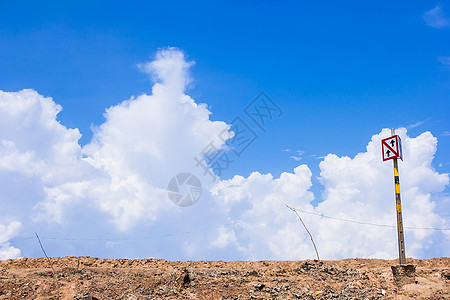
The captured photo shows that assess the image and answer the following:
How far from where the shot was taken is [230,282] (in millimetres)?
18609

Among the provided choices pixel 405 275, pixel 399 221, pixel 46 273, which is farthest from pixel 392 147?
pixel 46 273

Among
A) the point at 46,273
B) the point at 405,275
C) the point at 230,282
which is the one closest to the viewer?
the point at 405,275

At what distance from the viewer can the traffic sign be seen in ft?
59.5

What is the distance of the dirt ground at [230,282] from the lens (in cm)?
1714

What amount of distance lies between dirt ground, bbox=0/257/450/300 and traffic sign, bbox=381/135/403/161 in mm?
6162

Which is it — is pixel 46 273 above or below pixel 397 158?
below

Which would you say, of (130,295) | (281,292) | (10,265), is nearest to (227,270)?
(281,292)

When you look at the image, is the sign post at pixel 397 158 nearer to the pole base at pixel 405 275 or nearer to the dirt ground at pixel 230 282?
the pole base at pixel 405 275

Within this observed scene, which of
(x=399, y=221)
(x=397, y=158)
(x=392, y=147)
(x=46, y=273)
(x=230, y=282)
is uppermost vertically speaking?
(x=392, y=147)

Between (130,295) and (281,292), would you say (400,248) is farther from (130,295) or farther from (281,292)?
(130,295)

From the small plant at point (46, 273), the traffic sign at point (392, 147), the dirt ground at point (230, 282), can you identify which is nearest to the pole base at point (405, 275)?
the dirt ground at point (230, 282)

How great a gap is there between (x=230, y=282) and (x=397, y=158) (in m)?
10.5

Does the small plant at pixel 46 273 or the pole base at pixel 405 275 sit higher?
the pole base at pixel 405 275

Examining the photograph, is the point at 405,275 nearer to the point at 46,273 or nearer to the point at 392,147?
the point at 392,147
